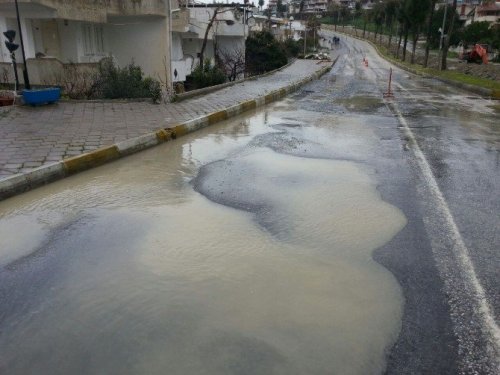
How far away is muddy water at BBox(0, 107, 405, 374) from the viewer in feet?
9.78

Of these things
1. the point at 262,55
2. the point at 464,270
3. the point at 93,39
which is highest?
the point at 93,39

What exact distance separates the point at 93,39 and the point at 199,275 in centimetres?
1877

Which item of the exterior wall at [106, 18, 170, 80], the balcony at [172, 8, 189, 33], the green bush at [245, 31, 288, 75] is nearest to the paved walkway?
the exterior wall at [106, 18, 170, 80]

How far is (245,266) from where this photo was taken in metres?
4.11

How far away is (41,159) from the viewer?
721 centimetres

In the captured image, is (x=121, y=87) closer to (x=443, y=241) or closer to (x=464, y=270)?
(x=443, y=241)

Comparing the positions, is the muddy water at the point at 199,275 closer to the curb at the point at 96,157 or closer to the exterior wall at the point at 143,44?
the curb at the point at 96,157

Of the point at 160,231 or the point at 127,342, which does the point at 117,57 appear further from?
the point at 127,342

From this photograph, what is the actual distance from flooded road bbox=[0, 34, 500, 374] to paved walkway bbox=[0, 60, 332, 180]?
89 cm

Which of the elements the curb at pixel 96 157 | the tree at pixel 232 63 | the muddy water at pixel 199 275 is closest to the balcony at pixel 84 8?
the curb at pixel 96 157

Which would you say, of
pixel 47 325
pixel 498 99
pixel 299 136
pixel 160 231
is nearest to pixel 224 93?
pixel 299 136

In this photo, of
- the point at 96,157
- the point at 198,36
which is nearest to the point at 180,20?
the point at 198,36

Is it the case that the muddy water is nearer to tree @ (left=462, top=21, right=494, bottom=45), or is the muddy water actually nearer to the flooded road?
the flooded road

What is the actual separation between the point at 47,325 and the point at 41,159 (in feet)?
14.9
